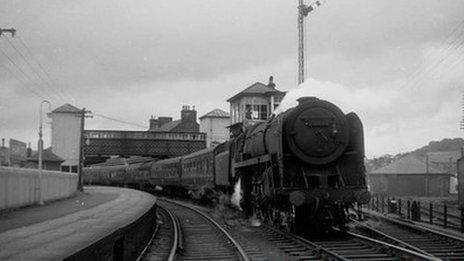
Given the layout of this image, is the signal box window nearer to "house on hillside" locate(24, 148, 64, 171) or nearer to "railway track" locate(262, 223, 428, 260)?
"house on hillside" locate(24, 148, 64, 171)

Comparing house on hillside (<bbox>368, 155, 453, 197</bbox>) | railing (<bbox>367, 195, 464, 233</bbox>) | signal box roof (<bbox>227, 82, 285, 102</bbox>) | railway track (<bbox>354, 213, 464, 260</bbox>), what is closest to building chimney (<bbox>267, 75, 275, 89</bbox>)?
signal box roof (<bbox>227, 82, 285, 102</bbox>)

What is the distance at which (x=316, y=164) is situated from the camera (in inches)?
506

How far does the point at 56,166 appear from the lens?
49.8 m

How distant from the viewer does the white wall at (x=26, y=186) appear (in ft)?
53.9

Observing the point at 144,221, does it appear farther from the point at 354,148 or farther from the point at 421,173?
the point at 421,173

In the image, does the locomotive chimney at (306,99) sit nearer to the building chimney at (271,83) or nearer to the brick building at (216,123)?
the building chimney at (271,83)

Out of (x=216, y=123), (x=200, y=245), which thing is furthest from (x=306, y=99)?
(x=216, y=123)

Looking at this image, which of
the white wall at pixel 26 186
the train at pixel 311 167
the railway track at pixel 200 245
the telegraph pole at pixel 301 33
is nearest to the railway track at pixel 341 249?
the train at pixel 311 167

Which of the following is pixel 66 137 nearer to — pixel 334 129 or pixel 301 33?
pixel 301 33

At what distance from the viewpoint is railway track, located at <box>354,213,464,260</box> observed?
9.99 m

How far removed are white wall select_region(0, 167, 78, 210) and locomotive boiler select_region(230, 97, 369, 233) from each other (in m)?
7.98

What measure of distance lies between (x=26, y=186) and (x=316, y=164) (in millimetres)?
10975

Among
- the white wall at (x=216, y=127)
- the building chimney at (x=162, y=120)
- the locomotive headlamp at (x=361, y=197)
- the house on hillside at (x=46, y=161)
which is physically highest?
the building chimney at (x=162, y=120)

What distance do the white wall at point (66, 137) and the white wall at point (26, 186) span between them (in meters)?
36.8
